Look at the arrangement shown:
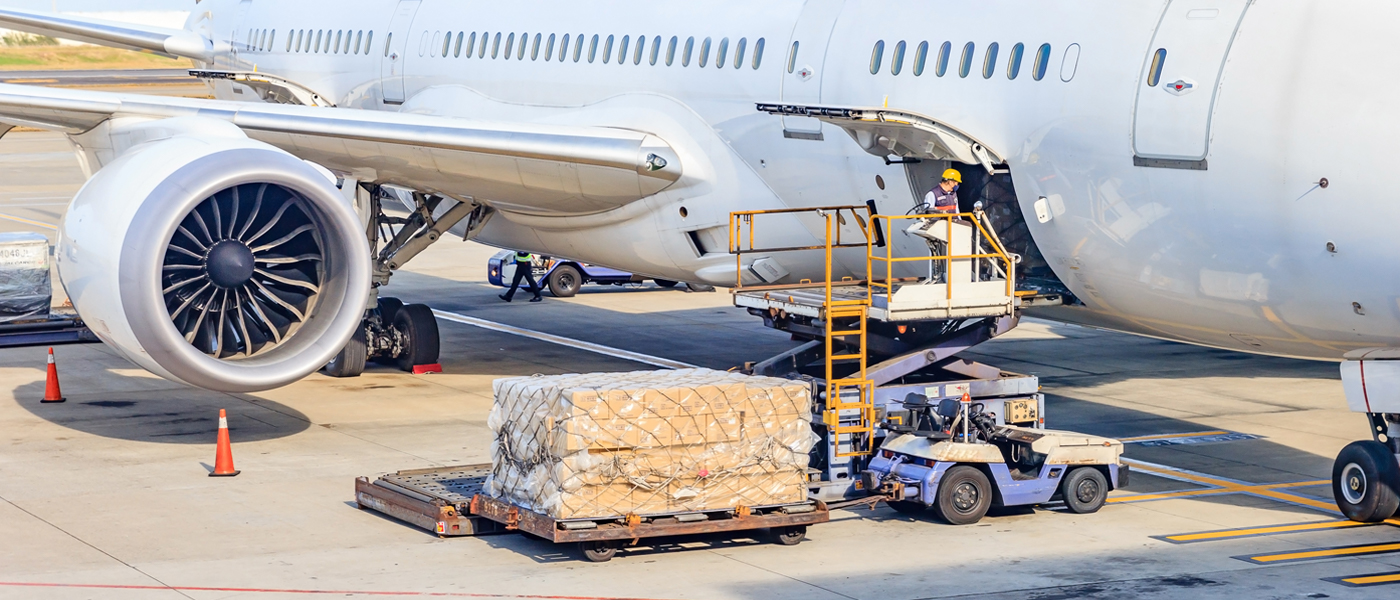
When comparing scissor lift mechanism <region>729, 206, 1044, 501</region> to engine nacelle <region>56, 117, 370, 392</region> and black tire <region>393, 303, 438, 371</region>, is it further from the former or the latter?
black tire <region>393, 303, 438, 371</region>

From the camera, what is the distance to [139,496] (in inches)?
527

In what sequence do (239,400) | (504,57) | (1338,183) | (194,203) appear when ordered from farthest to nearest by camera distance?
(504,57)
(239,400)
(194,203)
(1338,183)

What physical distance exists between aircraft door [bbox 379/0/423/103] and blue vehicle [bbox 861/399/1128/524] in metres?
10.4

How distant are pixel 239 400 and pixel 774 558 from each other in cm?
843

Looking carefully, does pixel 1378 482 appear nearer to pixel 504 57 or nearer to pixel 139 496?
pixel 139 496

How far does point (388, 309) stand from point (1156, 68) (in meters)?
11.0

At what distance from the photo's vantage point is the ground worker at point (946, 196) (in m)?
13.1

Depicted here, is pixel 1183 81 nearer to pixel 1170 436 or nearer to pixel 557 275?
pixel 1170 436

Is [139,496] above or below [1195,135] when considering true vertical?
below

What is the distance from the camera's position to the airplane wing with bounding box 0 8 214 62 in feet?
85.9

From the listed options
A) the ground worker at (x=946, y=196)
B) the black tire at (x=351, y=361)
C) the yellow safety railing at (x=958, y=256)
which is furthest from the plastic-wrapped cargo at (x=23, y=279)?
the ground worker at (x=946, y=196)

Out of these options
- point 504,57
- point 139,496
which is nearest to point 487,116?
point 504,57

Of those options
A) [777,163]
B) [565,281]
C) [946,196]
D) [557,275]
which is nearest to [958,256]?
[946,196]

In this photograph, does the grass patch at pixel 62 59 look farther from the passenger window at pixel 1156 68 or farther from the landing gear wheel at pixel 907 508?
the passenger window at pixel 1156 68
